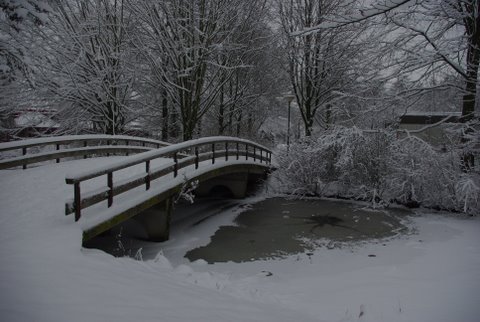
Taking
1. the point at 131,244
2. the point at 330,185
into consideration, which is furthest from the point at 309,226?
the point at 131,244

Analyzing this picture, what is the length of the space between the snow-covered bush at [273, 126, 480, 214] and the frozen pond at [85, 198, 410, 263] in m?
0.83

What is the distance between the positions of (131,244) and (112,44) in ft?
34.6

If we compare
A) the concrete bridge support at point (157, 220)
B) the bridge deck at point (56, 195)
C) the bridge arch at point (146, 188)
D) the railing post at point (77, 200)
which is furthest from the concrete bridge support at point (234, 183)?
the railing post at point (77, 200)

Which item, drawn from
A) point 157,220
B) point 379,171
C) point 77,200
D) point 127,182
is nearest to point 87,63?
point 157,220

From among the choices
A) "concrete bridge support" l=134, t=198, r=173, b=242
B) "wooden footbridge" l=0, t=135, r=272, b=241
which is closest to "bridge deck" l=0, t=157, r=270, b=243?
"wooden footbridge" l=0, t=135, r=272, b=241

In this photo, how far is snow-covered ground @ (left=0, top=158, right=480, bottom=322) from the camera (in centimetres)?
383

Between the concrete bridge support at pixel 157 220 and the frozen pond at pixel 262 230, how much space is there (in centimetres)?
27

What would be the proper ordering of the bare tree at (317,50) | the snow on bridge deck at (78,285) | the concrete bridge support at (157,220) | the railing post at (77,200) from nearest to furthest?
the snow on bridge deck at (78,285), the railing post at (77,200), the concrete bridge support at (157,220), the bare tree at (317,50)

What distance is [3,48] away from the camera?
814cm

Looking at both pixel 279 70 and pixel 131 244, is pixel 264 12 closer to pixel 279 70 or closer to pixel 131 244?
pixel 279 70

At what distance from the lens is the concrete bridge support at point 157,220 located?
32.8 ft

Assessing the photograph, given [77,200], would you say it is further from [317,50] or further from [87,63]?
[317,50]

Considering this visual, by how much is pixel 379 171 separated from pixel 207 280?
10.4 m

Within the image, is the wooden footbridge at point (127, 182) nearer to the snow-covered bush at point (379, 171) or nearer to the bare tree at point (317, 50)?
the snow-covered bush at point (379, 171)
